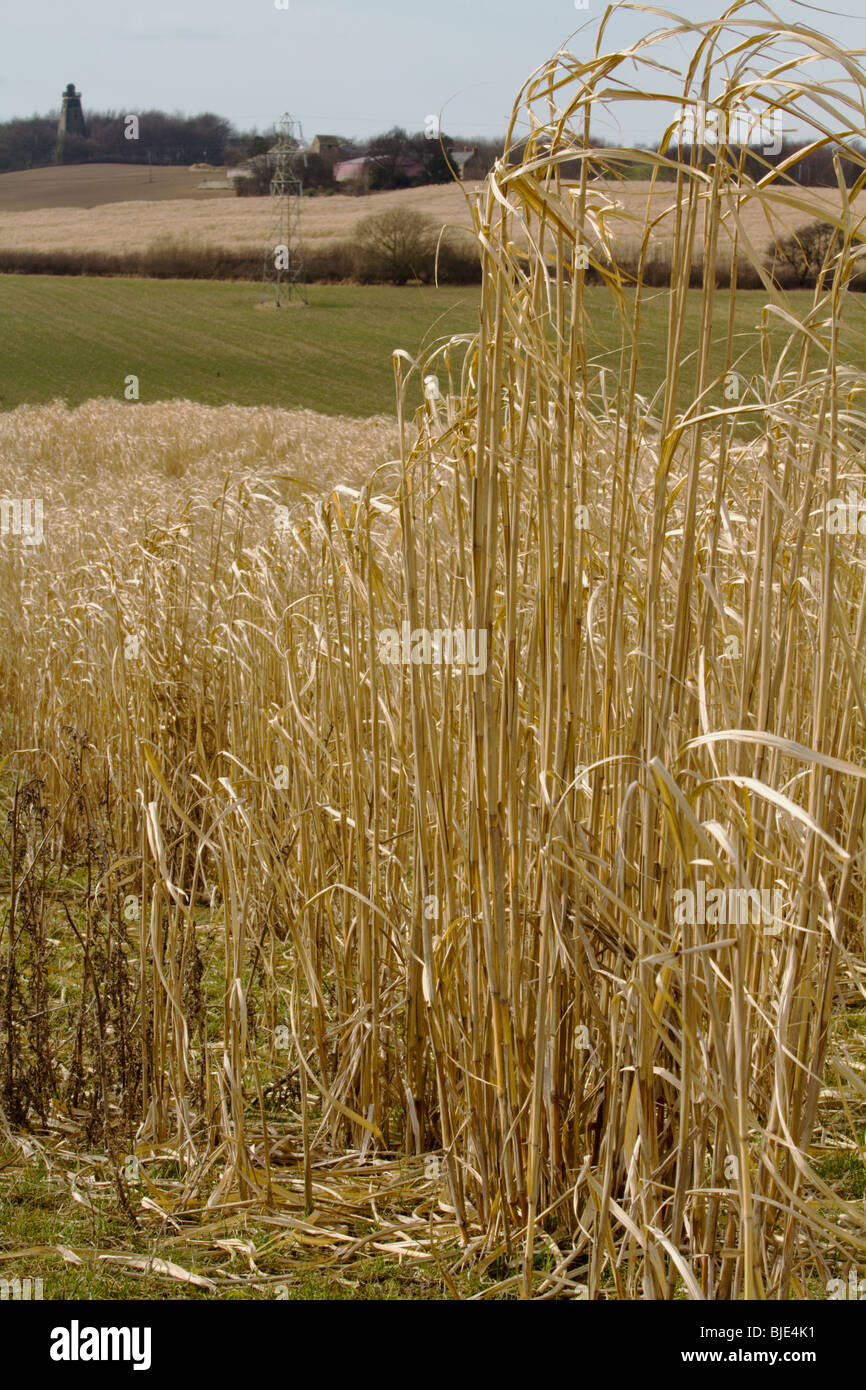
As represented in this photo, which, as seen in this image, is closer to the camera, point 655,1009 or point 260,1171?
point 655,1009

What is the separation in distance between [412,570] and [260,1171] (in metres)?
0.90

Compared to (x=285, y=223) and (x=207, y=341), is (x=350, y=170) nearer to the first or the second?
(x=285, y=223)

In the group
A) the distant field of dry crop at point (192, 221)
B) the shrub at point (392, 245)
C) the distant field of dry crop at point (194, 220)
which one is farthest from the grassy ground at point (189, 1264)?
the distant field of dry crop at point (194, 220)

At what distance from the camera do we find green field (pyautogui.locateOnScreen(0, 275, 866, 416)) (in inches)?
611

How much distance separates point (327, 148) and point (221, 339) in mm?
11117

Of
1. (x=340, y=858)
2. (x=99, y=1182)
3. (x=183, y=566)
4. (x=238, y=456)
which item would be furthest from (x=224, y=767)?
(x=238, y=456)

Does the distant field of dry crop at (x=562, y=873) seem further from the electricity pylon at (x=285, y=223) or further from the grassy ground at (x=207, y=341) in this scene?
the electricity pylon at (x=285, y=223)

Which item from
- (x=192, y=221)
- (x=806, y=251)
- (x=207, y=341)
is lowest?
(x=806, y=251)

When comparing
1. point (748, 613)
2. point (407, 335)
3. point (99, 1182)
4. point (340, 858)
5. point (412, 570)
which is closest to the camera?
point (748, 613)

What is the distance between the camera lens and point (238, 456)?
7762 millimetres

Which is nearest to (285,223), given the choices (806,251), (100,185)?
(100,185)

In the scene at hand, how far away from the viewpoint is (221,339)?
2020 centimetres

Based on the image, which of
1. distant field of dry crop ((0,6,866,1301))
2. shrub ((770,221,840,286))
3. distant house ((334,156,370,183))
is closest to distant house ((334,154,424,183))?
distant house ((334,156,370,183))
